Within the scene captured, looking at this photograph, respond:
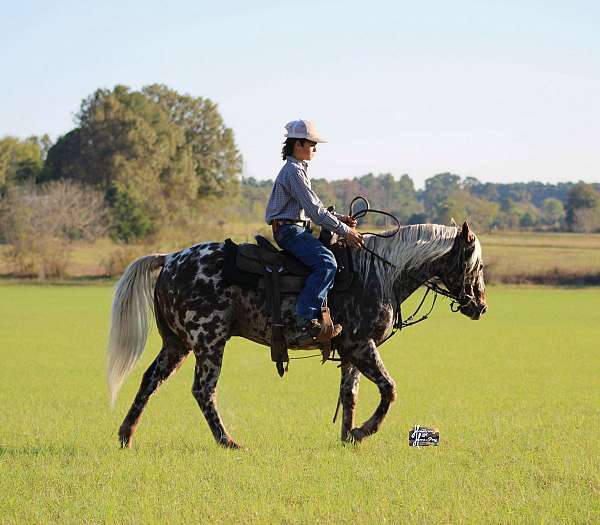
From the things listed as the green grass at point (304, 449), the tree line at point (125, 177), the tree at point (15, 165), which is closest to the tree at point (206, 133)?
the tree line at point (125, 177)

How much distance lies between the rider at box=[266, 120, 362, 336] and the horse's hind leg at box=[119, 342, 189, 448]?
4.47ft

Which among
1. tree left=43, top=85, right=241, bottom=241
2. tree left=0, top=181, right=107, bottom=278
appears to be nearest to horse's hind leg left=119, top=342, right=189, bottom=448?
tree left=0, top=181, right=107, bottom=278

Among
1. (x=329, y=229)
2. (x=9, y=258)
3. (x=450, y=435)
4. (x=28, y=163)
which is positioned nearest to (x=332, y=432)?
(x=450, y=435)

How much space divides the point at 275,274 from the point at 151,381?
1.66 m

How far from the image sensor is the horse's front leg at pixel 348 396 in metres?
10.1

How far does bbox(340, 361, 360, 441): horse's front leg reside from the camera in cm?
1012

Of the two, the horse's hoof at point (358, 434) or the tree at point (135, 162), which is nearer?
the horse's hoof at point (358, 434)

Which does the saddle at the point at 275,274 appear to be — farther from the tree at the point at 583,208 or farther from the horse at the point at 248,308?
the tree at the point at 583,208

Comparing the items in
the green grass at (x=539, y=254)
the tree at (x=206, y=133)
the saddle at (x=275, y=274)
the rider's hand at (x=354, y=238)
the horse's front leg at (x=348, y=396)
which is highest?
the tree at (x=206, y=133)

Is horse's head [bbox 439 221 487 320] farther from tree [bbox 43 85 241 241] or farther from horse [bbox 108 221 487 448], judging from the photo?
tree [bbox 43 85 241 241]

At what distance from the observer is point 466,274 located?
10.2m

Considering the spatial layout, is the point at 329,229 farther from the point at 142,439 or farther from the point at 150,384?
the point at 142,439

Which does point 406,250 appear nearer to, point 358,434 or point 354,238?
point 354,238

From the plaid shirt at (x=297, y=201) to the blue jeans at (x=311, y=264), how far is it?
0.47 feet
